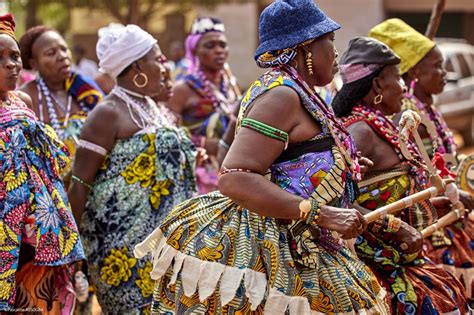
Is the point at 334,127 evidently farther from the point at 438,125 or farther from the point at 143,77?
the point at 438,125

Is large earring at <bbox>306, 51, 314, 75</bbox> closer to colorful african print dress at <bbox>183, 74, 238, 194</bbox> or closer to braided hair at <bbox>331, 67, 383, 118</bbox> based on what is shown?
braided hair at <bbox>331, 67, 383, 118</bbox>

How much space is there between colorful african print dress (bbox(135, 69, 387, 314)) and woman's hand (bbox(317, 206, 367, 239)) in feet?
0.47

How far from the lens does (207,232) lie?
4242 millimetres

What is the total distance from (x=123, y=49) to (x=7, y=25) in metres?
1.15

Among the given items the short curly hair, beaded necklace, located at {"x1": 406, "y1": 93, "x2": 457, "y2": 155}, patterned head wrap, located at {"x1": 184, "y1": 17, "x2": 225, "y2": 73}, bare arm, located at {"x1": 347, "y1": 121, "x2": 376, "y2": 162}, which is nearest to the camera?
bare arm, located at {"x1": 347, "y1": 121, "x2": 376, "y2": 162}

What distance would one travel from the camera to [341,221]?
13.1ft

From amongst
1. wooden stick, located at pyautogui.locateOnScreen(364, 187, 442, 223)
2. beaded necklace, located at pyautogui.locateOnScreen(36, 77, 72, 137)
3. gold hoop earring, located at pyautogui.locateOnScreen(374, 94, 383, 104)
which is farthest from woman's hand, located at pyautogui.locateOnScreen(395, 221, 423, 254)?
beaded necklace, located at pyautogui.locateOnScreen(36, 77, 72, 137)

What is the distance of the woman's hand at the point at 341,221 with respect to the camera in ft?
13.0

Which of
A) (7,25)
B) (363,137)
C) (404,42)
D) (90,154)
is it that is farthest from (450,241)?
(7,25)

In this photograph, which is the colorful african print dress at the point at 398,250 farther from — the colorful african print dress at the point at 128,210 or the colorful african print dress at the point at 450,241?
the colorful african print dress at the point at 128,210

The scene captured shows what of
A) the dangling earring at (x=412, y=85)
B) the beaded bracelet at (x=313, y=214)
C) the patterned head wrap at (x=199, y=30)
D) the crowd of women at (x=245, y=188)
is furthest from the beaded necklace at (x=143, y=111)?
the patterned head wrap at (x=199, y=30)

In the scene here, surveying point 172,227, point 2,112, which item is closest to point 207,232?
point 172,227

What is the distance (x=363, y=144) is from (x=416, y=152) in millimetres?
366

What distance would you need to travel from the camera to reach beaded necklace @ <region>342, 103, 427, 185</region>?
17.2ft
